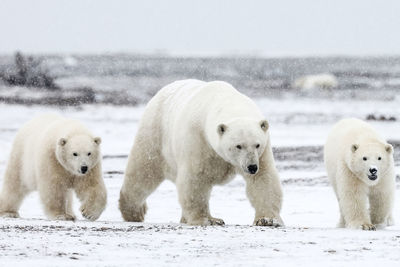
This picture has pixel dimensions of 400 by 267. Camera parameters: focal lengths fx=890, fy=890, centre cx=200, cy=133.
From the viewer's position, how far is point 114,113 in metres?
20.7

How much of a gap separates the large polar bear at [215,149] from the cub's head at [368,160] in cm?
60

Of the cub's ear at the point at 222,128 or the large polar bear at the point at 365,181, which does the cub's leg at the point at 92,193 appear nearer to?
the cub's ear at the point at 222,128

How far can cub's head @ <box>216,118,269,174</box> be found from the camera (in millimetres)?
5832

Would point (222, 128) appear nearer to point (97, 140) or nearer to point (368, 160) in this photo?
point (368, 160)

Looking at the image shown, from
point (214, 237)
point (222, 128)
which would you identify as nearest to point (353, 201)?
point (222, 128)

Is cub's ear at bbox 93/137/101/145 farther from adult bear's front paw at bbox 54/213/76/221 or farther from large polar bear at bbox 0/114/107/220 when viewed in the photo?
adult bear's front paw at bbox 54/213/76/221

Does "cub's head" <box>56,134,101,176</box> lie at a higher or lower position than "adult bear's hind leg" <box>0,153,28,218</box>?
higher

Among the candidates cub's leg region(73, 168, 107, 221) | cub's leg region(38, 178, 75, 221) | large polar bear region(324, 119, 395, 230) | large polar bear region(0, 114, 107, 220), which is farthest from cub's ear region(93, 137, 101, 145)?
large polar bear region(324, 119, 395, 230)

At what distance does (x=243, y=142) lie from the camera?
5867mm

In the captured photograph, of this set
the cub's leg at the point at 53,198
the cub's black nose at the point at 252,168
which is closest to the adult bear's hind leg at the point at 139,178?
the cub's leg at the point at 53,198

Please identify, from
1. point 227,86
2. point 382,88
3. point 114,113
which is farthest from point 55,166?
point 382,88

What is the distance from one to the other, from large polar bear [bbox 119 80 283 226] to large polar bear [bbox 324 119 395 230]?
541mm

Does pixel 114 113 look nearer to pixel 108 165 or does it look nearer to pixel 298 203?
pixel 108 165

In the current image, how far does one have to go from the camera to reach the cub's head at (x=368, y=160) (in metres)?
6.29
